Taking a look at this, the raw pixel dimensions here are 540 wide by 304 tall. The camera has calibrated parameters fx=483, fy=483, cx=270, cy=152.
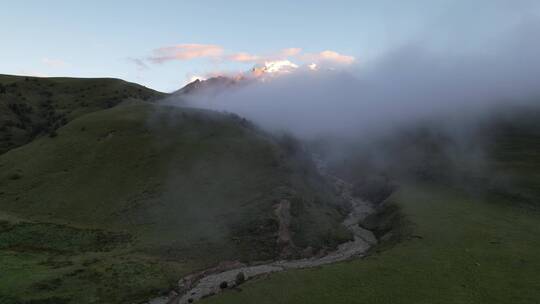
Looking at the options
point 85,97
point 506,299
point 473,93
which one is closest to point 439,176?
point 506,299

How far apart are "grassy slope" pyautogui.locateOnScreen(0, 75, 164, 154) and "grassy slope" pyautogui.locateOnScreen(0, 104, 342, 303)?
21.4 meters

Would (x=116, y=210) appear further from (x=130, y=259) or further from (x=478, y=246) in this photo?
(x=478, y=246)

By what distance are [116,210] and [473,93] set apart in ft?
508

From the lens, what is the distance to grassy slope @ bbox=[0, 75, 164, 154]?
149 meters

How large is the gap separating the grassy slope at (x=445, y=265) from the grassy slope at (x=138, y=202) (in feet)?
52.3

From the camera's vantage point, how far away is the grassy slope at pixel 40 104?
5856 inches

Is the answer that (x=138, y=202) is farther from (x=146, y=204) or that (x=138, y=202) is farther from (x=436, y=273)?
(x=436, y=273)

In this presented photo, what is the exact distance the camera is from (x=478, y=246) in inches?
2822

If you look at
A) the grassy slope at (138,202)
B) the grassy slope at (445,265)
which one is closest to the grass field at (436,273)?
the grassy slope at (445,265)

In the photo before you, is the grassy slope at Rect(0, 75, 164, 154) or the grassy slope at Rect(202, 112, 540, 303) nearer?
the grassy slope at Rect(202, 112, 540, 303)

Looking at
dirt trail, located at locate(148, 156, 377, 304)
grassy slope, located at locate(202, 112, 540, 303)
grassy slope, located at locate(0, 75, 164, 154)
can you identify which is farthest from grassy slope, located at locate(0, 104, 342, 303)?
grassy slope, located at locate(0, 75, 164, 154)

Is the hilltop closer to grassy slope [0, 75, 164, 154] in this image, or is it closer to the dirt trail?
the dirt trail

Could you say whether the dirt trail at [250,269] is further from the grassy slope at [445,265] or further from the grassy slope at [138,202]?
the grassy slope at [445,265]

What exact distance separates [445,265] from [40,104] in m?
162
